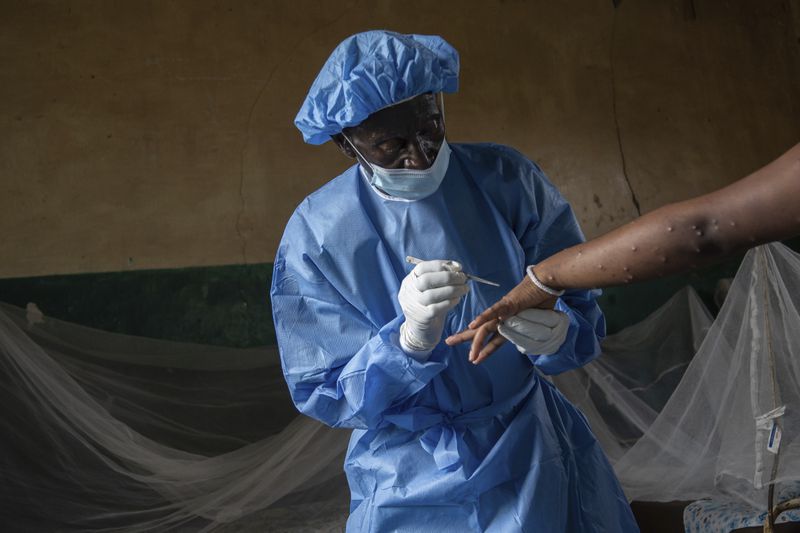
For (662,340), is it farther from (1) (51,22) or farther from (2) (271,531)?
(1) (51,22)

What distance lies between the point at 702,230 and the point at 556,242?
61 centimetres

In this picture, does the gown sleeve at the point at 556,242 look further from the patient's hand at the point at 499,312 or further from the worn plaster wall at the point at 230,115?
the worn plaster wall at the point at 230,115

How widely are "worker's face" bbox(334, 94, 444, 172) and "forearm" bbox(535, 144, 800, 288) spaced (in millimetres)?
446

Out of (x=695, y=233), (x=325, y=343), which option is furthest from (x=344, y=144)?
(x=695, y=233)

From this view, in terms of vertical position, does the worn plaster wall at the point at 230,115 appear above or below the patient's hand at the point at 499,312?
above

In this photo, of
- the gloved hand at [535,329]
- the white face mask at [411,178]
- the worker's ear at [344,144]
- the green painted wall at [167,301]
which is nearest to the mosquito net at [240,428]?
the green painted wall at [167,301]

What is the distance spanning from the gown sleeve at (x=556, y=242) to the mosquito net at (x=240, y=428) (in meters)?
0.77

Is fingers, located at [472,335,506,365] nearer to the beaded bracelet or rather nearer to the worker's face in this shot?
the beaded bracelet

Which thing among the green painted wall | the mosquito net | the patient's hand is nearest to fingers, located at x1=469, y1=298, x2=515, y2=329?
the patient's hand

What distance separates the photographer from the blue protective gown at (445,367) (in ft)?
4.68

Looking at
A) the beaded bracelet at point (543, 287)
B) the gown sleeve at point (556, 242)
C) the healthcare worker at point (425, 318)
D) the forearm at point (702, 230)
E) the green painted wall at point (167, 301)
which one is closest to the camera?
the forearm at point (702, 230)

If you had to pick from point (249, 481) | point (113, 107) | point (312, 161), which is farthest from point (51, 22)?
point (249, 481)

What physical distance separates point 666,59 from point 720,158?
67cm

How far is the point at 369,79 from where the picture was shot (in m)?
1.43
